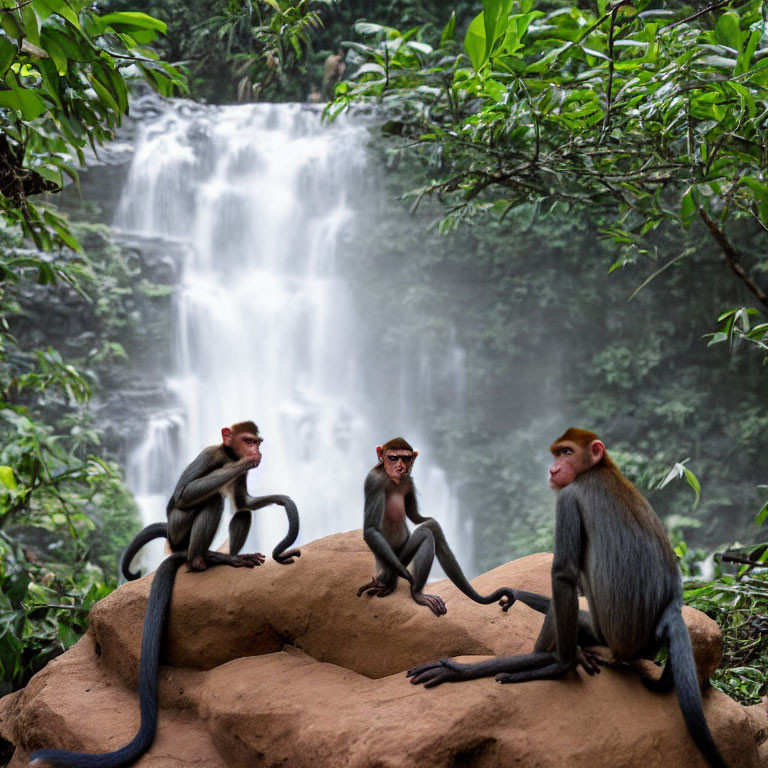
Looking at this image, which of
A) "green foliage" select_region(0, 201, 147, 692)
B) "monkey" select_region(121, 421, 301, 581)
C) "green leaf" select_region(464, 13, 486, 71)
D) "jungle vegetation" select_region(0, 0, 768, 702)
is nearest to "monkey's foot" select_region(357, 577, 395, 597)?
"monkey" select_region(121, 421, 301, 581)

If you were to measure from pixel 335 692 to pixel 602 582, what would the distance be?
100cm

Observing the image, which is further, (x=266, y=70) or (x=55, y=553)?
(x=55, y=553)

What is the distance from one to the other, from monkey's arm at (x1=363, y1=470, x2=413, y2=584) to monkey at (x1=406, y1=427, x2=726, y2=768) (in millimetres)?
547

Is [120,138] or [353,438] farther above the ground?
[120,138]

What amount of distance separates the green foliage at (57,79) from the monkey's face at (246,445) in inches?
51.4

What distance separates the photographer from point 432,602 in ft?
8.64

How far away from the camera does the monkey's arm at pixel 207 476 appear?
284 centimetres

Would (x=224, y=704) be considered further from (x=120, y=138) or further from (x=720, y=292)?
(x=120, y=138)

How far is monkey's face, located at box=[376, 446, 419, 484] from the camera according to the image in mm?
2760

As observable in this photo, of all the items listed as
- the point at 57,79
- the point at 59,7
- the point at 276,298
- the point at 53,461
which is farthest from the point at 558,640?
the point at 276,298

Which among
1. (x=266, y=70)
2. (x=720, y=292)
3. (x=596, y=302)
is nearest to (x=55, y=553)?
(x=266, y=70)

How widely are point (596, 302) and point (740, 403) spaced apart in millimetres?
3478

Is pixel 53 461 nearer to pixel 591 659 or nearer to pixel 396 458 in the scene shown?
pixel 396 458

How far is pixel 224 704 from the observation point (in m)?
2.41
